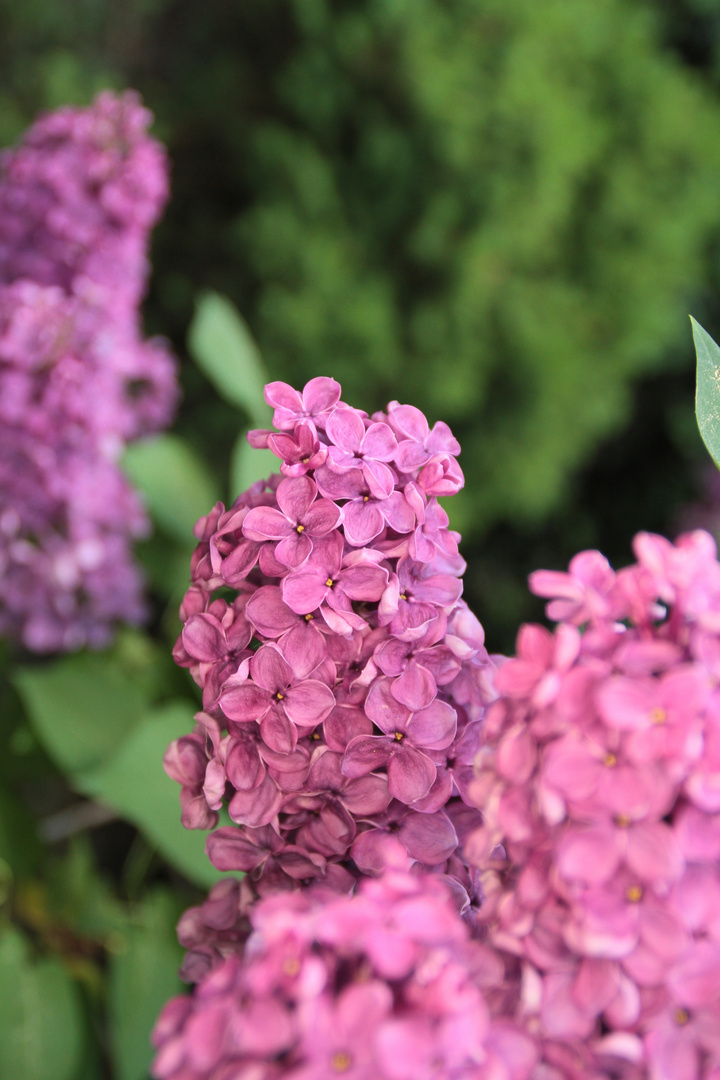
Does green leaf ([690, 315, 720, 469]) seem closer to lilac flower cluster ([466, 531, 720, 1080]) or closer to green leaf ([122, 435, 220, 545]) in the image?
lilac flower cluster ([466, 531, 720, 1080])

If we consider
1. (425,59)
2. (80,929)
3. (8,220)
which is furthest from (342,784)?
(425,59)

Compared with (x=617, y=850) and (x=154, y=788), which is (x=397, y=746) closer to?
(x=617, y=850)

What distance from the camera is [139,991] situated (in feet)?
1.67

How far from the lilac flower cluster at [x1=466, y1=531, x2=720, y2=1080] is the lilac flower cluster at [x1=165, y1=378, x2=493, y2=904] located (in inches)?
2.1

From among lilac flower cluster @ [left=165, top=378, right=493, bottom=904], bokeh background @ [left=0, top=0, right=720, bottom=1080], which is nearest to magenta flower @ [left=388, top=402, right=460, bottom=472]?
lilac flower cluster @ [left=165, top=378, right=493, bottom=904]

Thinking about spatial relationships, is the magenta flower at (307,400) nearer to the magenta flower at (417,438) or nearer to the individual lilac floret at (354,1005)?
the magenta flower at (417,438)

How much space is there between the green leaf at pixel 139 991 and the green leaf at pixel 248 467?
277mm

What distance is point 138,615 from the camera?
90 cm

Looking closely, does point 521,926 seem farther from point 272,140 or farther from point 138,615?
point 272,140

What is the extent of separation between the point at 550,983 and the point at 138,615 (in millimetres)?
745

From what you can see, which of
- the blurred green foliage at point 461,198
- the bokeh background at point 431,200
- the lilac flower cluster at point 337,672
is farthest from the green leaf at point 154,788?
the blurred green foliage at point 461,198

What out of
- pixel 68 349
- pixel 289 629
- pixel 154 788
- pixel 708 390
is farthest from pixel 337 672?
pixel 68 349

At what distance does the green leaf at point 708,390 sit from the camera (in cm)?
29

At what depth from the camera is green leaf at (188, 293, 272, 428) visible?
63 centimetres
